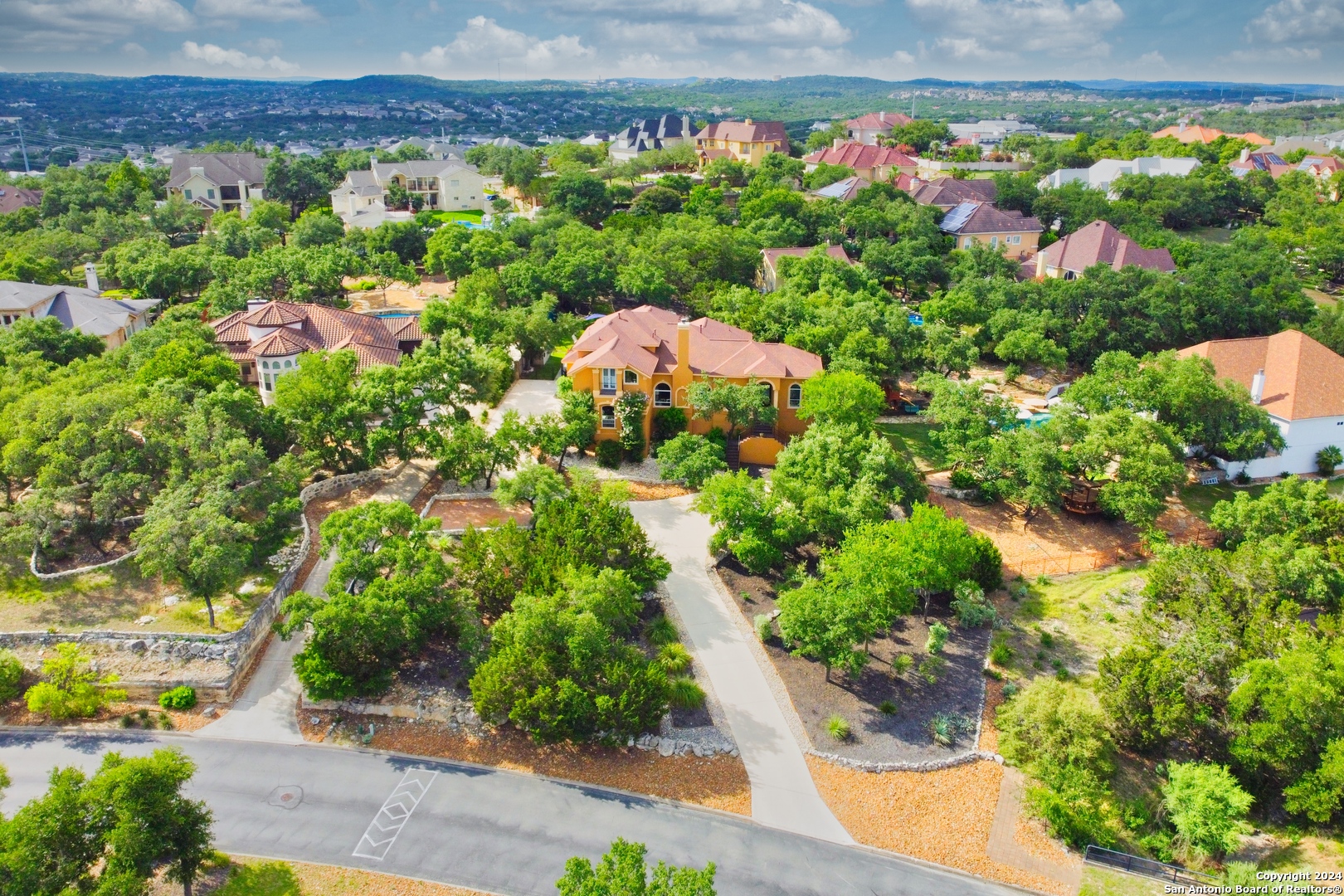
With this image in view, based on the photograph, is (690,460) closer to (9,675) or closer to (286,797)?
(286,797)

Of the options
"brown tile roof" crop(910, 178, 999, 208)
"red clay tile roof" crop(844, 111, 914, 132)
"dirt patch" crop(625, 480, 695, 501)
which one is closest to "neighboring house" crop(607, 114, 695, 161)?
"red clay tile roof" crop(844, 111, 914, 132)

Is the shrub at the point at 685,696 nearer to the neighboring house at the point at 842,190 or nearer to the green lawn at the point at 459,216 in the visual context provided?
the neighboring house at the point at 842,190

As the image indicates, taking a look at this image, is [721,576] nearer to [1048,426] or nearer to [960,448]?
[960,448]

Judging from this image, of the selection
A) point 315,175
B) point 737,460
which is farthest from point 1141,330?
point 315,175

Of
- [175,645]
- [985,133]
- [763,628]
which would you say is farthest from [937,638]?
[985,133]

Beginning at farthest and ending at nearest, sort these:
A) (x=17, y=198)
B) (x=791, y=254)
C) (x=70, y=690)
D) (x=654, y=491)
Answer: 1. (x=17, y=198)
2. (x=791, y=254)
3. (x=654, y=491)
4. (x=70, y=690)
